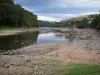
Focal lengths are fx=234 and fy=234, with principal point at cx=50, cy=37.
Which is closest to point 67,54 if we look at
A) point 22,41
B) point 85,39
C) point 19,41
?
point 19,41

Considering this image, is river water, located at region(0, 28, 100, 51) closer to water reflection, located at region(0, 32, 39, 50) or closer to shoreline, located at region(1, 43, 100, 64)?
water reflection, located at region(0, 32, 39, 50)

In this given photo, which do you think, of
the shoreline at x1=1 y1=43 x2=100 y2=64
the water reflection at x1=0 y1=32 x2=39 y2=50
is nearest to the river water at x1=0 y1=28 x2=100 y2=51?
the water reflection at x1=0 y1=32 x2=39 y2=50

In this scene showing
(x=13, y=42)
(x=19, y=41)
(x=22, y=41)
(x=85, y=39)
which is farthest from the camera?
(x=85, y=39)

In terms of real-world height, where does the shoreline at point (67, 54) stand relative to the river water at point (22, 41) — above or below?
above

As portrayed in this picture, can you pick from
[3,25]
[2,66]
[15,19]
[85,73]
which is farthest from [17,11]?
[85,73]

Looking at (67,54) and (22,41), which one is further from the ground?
(67,54)

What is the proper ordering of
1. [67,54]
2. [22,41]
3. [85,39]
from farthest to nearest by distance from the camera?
[85,39]
[22,41]
[67,54]

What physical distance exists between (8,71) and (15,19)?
77835mm

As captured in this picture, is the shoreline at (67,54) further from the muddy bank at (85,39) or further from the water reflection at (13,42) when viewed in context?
the water reflection at (13,42)

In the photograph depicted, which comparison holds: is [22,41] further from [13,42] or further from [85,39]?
[85,39]

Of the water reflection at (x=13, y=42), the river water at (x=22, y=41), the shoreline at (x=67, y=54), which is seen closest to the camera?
the shoreline at (x=67, y=54)

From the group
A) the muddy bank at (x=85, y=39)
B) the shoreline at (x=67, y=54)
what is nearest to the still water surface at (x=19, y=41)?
the muddy bank at (x=85, y=39)

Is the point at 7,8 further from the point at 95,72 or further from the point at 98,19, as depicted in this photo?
the point at 95,72

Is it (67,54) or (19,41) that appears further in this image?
(19,41)
